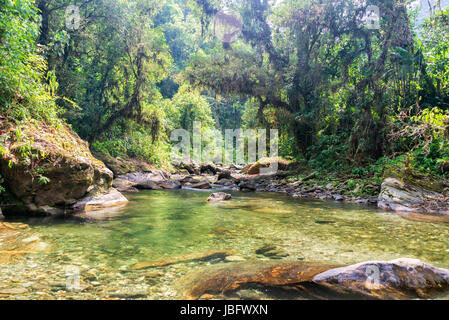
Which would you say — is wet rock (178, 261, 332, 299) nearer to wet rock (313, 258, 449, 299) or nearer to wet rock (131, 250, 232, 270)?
wet rock (313, 258, 449, 299)

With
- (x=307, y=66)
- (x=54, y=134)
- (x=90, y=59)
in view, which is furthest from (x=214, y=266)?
(x=90, y=59)

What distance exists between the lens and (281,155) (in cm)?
1867

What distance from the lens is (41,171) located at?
245 inches

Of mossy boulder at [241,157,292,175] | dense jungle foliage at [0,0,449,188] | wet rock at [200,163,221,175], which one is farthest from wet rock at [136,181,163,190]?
wet rock at [200,163,221,175]

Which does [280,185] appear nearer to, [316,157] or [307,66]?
[316,157]

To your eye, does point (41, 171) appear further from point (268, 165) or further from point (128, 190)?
point (268, 165)

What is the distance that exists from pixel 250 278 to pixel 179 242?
6.01ft

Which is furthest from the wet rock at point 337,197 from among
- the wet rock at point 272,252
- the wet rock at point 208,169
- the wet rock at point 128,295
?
the wet rock at point 208,169

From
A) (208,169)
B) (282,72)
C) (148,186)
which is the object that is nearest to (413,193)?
(282,72)

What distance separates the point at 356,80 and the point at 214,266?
44.0ft

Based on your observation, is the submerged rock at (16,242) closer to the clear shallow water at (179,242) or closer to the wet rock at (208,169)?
the clear shallow water at (179,242)

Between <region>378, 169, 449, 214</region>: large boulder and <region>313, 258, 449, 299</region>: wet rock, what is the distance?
530 cm

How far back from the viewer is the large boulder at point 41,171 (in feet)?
19.5

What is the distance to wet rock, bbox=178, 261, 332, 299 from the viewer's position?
99.4 inches
